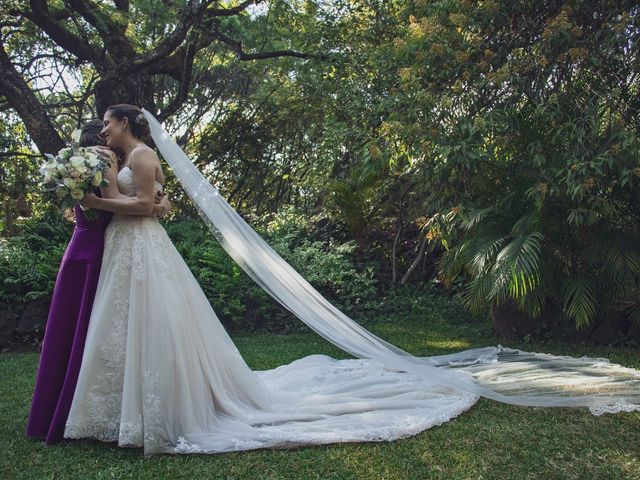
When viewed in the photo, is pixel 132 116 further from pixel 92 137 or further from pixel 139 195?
pixel 139 195

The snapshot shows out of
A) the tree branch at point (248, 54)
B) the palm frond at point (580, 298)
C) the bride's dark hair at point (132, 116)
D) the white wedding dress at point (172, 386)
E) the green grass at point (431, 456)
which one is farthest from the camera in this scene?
the tree branch at point (248, 54)

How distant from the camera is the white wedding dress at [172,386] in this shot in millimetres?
3631

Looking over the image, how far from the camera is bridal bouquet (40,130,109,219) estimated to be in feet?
12.1

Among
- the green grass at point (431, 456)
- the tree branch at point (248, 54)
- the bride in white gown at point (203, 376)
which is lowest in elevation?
the green grass at point (431, 456)

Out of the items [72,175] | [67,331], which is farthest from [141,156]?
[67,331]

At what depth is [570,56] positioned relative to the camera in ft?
18.6

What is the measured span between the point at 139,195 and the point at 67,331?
97 cm

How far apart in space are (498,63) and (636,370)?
10.3ft

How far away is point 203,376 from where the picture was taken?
3947 millimetres

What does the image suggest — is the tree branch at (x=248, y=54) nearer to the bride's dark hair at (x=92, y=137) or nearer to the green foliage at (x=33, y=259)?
the green foliage at (x=33, y=259)

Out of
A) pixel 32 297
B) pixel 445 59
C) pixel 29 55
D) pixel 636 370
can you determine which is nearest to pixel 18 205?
pixel 29 55

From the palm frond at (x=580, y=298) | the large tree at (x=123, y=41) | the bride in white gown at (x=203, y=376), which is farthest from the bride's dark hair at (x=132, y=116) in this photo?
the large tree at (x=123, y=41)

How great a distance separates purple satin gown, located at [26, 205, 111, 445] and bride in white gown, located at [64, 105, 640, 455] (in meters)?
0.09

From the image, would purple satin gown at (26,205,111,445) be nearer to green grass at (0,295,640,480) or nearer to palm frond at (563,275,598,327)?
green grass at (0,295,640,480)
